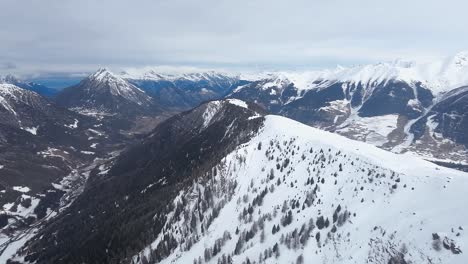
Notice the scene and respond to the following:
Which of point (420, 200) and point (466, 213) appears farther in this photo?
point (420, 200)

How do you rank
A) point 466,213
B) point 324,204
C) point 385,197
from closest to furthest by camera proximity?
point 466,213 → point 385,197 → point 324,204

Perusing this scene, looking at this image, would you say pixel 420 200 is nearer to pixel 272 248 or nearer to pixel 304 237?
pixel 304 237

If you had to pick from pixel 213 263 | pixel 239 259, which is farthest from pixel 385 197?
pixel 213 263

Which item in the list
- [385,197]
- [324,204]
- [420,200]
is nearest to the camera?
[420,200]

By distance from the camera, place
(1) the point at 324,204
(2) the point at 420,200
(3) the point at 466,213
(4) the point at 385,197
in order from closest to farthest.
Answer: (3) the point at 466,213 → (2) the point at 420,200 → (4) the point at 385,197 → (1) the point at 324,204

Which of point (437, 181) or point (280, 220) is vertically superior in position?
point (437, 181)

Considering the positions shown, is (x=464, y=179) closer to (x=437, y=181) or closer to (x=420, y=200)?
(x=437, y=181)

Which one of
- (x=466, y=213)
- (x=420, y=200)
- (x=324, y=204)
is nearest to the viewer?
(x=466, y=213)

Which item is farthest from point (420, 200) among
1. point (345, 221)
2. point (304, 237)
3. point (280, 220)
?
point (280, 220)

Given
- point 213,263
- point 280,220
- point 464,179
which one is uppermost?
point 464,179
